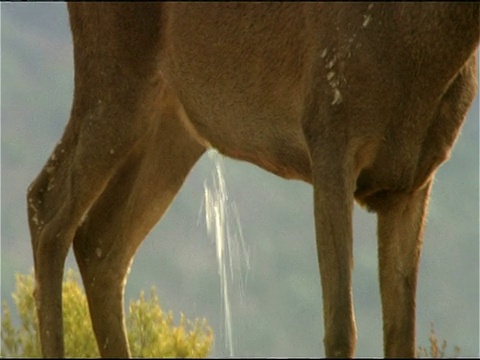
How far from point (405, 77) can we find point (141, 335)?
4940 mm

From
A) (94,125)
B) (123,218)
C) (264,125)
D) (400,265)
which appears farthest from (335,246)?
(123,218)

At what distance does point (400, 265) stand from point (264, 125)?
40.3 inches

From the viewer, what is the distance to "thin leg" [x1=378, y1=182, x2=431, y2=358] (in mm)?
7609

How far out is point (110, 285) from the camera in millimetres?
8477

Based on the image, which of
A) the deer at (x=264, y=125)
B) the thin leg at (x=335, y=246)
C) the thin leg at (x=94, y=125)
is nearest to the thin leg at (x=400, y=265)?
the deer at (x=264, y=125)

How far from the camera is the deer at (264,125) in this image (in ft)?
22.9

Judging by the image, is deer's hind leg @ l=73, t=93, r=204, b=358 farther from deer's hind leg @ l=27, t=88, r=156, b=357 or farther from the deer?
deer's hind leg @ l=27, t=88, r=156, b=357

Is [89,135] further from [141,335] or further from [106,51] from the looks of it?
[141,335]

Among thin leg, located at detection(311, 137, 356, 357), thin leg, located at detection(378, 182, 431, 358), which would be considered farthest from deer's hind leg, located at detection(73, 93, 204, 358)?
thin leg, located at detection(311, 137, 356, 357)

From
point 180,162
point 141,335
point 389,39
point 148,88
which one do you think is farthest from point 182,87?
point 141,335

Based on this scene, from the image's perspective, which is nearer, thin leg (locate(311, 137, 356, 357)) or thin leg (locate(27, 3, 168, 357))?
thin leg (locate(311, 137, 356, 357))

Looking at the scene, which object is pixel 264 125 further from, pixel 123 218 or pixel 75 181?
pixel 123 218

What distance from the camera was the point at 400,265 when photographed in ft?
25.1

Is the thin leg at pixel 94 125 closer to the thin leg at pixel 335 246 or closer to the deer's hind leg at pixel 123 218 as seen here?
the deer's hind leg at pixel 123 218
